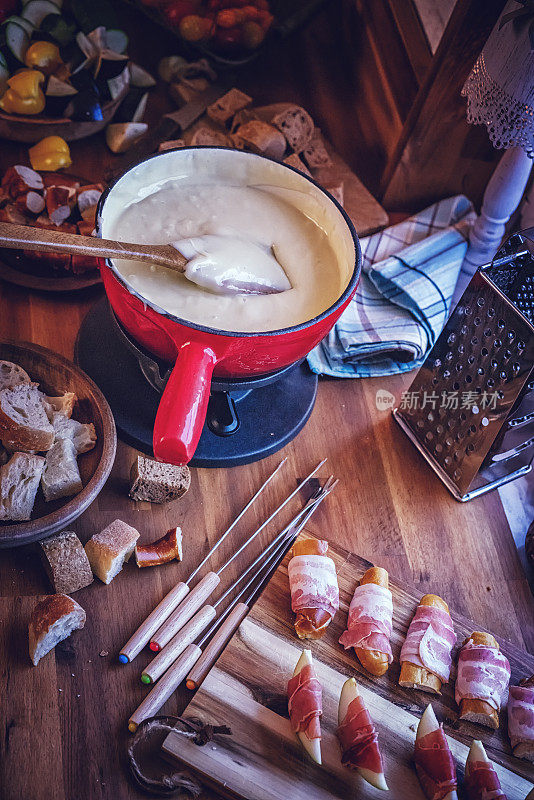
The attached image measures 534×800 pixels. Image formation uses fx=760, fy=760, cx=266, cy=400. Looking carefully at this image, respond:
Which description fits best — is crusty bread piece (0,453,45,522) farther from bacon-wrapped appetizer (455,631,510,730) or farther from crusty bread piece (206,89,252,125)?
crusty bread piece (206,89,252,125)

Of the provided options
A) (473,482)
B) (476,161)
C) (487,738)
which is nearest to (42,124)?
(476,161)

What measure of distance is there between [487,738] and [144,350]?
857 millimetres

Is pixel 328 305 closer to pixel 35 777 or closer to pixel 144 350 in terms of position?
pixel 144 350

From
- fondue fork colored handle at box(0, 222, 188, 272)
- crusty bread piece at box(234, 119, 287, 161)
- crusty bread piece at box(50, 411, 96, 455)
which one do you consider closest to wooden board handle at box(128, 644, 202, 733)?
crusty bread piece at box(50, 411, 96, 455)

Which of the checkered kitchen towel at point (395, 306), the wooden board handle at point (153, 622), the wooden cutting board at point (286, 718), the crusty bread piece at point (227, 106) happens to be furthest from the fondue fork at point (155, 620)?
the crusty bread piece at point (227, 106)

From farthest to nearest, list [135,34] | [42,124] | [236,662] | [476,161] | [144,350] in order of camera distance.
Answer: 1. [135,34]
2. [476,161]
3. [42,124]
4. [144,350]
5. [236,662]

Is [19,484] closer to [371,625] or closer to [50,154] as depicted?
[371,625]

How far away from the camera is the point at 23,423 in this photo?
125 centimetres

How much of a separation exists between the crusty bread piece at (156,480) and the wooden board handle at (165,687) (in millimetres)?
292

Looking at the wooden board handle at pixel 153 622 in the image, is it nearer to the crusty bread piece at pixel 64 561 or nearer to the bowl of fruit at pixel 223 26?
the crusty bread piece at pixel 64 561

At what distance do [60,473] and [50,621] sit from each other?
24cm

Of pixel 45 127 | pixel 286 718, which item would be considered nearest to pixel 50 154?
pixel 45 127

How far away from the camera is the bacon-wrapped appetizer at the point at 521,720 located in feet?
3.86

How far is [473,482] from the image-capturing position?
5.02 feet
